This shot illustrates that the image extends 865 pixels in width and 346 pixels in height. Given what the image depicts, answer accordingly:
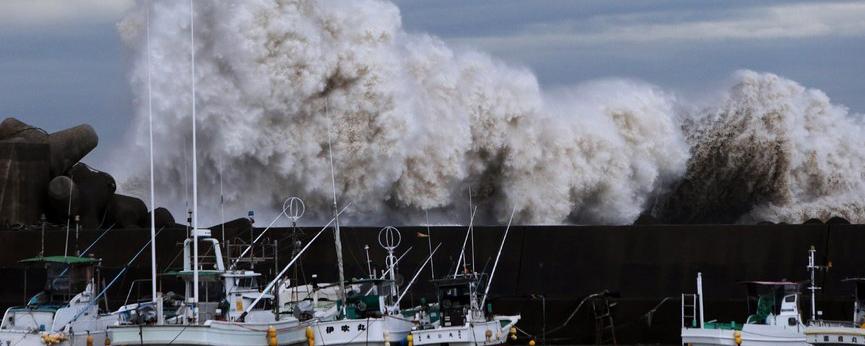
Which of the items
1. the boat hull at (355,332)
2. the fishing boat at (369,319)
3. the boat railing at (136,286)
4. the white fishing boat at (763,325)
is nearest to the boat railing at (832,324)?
the white fishing boat at (763,325)

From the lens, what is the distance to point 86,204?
48.7 m

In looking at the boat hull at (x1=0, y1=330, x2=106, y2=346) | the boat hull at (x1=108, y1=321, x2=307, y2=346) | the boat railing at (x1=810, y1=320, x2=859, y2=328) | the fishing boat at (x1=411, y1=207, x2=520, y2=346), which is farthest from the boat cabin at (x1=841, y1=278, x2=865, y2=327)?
the boat hull at (x1=0, y1=330, x2=106, y2=346)

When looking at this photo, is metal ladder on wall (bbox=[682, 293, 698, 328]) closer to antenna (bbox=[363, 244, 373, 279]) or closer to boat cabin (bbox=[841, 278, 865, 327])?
boat cabin (bbox=[841, 278, 865, 327])

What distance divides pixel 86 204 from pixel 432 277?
10493mm

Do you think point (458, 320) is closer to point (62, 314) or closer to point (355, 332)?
point (355, 332)

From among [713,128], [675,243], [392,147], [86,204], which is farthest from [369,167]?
[713,128]

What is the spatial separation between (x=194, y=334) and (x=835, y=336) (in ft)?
40.8

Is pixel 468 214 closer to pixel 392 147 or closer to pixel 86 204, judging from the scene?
pixel 392 147

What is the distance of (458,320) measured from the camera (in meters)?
37.7

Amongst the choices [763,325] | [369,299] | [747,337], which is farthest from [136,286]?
[763,325]

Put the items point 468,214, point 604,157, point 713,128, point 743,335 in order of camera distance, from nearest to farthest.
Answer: point 743,335 < point 468,214 < point 604,157 < point 713,128

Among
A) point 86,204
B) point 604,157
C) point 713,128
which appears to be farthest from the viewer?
point 713,128

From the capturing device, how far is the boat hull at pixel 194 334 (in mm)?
34125

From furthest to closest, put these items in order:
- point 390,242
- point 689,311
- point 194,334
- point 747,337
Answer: point 390,242, point 689,311, point 747,337, point 194,334
